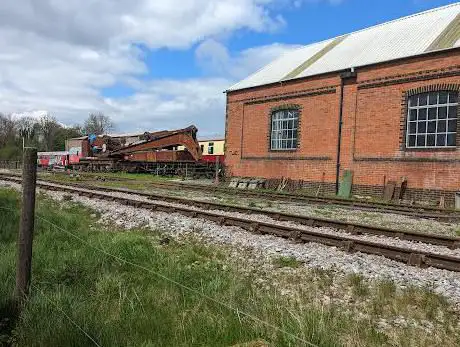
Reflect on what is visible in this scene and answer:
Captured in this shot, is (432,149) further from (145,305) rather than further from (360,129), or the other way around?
(145,305)

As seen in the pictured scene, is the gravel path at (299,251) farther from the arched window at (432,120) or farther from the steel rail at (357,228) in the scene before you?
the arched window at (432,120)

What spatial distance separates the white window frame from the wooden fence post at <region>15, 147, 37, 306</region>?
22419 millimetres

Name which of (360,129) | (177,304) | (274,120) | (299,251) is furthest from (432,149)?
(177,304)

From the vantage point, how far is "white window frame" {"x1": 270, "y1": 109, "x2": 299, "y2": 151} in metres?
27.0

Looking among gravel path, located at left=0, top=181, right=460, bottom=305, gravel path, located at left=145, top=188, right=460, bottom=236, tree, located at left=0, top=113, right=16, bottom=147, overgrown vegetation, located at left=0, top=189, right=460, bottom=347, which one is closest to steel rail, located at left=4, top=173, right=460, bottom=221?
gravel path, located at left=145, top=188, right=460, bottom=236

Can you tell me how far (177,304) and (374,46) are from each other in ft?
73.8

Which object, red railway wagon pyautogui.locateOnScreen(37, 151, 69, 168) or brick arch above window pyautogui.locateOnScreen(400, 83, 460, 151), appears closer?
brick arch above window pyautogui.locateOnScreen(400, 83, 460, 151)

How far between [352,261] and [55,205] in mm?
10742

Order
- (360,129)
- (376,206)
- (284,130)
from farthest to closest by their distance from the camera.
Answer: (284,130) → (360,129) → (376,206)

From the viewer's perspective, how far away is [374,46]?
24.8 meters

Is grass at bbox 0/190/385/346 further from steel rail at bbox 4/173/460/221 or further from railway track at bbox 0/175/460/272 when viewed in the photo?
steel rail at bbox 4/173/460/221

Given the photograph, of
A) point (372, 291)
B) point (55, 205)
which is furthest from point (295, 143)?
point (372, 291)

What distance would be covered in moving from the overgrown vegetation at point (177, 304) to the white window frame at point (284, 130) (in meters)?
19.5

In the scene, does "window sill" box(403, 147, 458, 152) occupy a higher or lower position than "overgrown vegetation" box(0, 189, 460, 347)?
higher
